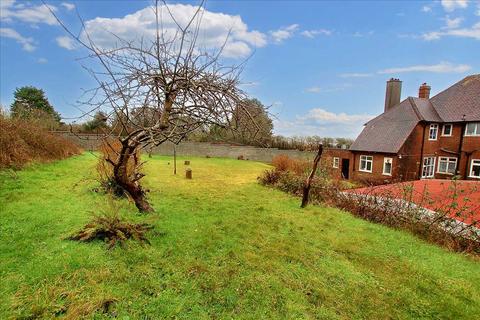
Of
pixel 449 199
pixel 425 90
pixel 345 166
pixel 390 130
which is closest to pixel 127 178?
pixel 449 199

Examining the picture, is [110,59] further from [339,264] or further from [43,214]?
[339,264]

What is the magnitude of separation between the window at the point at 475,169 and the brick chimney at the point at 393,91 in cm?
676

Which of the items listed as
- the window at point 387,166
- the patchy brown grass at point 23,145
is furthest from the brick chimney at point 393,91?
the patchy brown grass at point 23,145

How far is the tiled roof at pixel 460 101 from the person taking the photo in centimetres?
1869

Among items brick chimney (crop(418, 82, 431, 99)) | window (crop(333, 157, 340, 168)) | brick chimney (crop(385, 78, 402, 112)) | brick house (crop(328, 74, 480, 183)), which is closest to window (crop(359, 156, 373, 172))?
brick house (crop(328, 74, 480, 183))

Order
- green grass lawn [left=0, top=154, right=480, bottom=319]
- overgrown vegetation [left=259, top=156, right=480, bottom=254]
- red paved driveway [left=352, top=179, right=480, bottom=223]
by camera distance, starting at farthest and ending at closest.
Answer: red paved driveway [left=352, top=179, right=480, bottom=223] < overgrown vegetation [left=259, top=156, right=480, bottom=254] < green grass lawn [left=0, top=154, right=480, bottom=319]

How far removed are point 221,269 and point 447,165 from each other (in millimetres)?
22453

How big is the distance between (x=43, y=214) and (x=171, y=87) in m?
3.50

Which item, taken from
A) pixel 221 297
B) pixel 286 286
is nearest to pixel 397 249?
pixel 286 286

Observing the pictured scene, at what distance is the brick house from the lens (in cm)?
1859

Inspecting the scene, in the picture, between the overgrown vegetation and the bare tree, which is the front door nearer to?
the overgrown vegetation

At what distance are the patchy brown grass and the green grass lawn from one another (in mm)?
3122

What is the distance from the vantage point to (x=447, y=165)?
792 inches

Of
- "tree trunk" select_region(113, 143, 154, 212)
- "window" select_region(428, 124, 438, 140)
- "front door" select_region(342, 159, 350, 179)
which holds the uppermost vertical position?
"window" select_region(428, 124, 438, 140)
